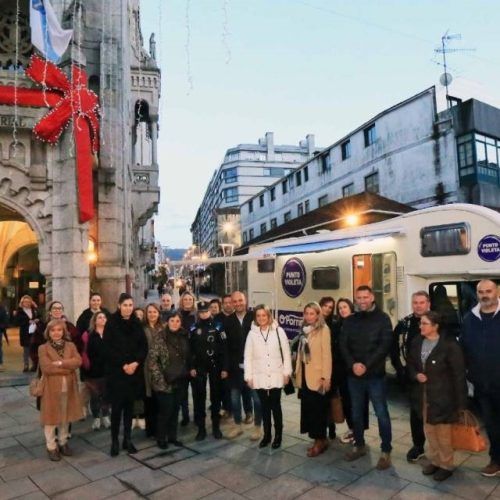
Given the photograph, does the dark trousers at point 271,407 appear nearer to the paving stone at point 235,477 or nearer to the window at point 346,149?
the paving stone at point 235,477

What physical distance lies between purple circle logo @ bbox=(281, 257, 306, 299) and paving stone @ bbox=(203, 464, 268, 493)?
17.9 feet

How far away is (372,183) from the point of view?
24.0 meters

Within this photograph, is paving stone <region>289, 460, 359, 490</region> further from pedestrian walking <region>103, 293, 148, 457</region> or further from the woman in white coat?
pedestrian walking <region>103, 293, 148, 457</region>

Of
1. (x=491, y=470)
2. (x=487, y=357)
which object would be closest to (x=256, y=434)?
(x=491, y=470)

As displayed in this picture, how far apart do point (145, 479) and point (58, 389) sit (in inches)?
63.7

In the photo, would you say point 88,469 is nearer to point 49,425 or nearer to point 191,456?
point 49,425

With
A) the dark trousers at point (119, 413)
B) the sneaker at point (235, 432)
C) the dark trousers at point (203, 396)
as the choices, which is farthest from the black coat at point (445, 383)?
the dark trousers at point (119, 413)

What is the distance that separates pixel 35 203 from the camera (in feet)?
34.2

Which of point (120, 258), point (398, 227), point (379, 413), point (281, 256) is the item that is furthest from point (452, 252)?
point (120, 258)

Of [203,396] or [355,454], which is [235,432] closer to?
[203,396]

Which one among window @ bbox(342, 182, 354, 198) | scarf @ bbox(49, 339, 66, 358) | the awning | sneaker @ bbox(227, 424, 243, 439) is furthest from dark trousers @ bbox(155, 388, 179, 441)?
window @ bbox(342, 182, 354, 198)

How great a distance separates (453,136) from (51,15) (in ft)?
54.4

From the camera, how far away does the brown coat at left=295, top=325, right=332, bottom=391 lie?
531 centimetres

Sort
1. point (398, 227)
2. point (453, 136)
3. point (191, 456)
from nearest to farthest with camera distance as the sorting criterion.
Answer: point (191, 456) < point (398, 227) < point (453, 136)
